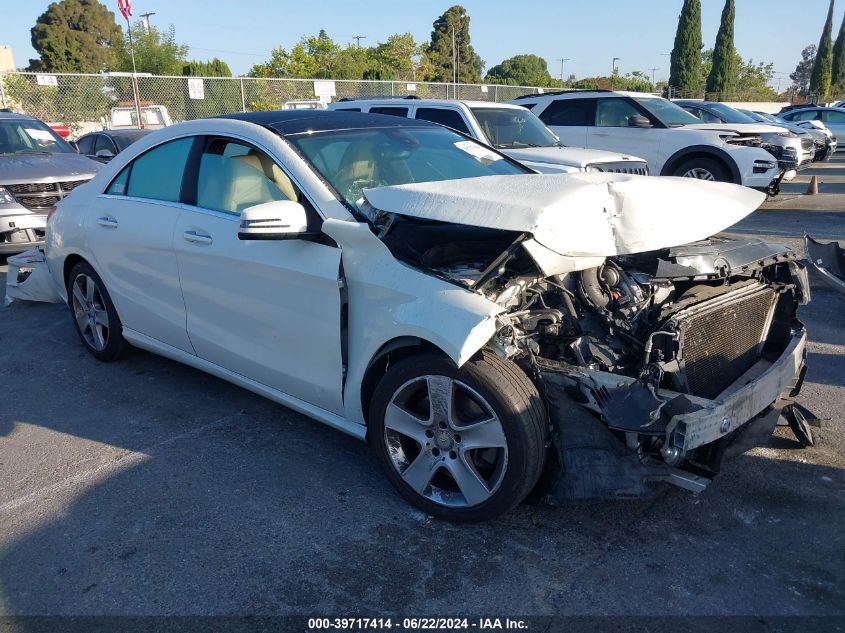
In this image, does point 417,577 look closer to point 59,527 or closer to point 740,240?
point 59,527

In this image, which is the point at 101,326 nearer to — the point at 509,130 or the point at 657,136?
the point at 509,130

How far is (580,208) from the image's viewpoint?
10.1ft

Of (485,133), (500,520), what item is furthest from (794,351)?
(485,133)

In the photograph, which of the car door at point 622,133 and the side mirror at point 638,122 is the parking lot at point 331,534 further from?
the car door at point 622,133

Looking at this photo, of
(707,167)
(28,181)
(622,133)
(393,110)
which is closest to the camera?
(28,181)

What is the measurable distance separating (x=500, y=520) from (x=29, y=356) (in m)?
4.25

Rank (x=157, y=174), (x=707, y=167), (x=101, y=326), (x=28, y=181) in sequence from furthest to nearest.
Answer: (x=707, y=167) < (x=28, y=181) < (x=101, y=326) < (x=157, y=174)

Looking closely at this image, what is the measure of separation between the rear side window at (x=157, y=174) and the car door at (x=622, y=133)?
357 inches

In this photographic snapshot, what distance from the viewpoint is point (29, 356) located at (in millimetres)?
5598

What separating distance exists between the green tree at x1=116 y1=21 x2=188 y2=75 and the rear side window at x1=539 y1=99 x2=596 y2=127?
42149mm

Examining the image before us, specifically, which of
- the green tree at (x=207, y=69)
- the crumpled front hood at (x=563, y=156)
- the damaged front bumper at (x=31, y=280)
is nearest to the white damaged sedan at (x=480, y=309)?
the damaged front bumper at (x=31, y=280)

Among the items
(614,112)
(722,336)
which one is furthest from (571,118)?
(722,336)

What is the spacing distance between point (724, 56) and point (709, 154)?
39.9 metres

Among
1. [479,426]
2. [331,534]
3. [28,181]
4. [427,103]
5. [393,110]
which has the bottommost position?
[331,534]
